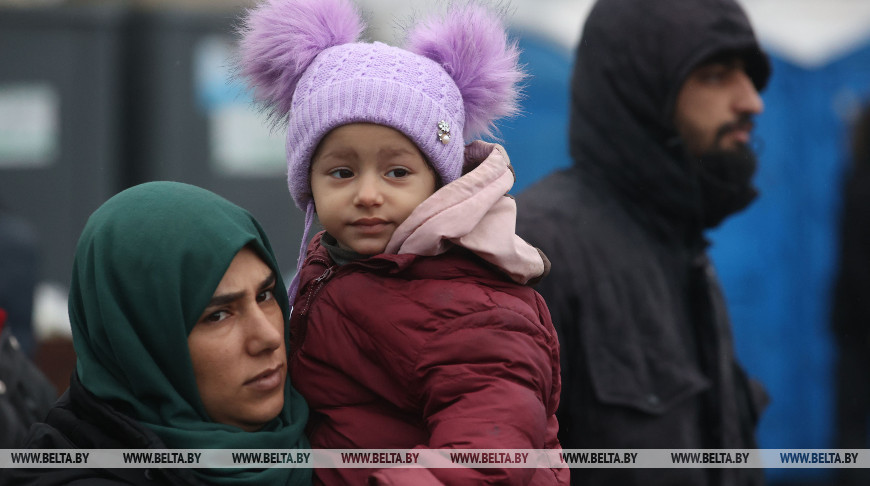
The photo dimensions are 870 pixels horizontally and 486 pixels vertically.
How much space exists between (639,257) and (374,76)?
1190 mm

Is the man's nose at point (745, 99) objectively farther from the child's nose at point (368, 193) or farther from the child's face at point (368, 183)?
the child's nose at point (368, 193)

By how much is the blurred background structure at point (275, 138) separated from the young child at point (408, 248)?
3.26 meters

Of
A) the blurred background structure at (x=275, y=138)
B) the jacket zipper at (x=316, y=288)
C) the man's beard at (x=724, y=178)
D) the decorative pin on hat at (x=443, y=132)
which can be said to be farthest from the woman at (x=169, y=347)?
the blurred background structure at (x=275, y=138)

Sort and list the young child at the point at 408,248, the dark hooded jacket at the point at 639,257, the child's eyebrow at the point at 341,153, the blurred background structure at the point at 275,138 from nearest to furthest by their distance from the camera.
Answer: the young child at the point at 408,248 < the child's eyebrow at the point at 341,153 < the dark hooded jacket at the point at 639,257 < the blurred background structure at the point at 275,138

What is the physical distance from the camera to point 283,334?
2.11 m

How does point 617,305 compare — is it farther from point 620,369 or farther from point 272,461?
point 272,461

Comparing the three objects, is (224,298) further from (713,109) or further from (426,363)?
(713,109)

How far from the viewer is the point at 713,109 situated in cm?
313

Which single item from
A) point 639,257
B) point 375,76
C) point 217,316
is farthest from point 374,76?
point 639,257

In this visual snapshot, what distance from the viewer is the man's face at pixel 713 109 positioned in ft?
10.2

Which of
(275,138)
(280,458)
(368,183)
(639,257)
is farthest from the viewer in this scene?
(275,138)

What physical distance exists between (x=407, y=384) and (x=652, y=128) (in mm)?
1507

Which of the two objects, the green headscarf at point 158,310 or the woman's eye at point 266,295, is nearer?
the green headscarf at point 158,310

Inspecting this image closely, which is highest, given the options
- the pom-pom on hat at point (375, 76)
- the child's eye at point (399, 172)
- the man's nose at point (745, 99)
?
the pom-pom on hat at point (375, 76)
